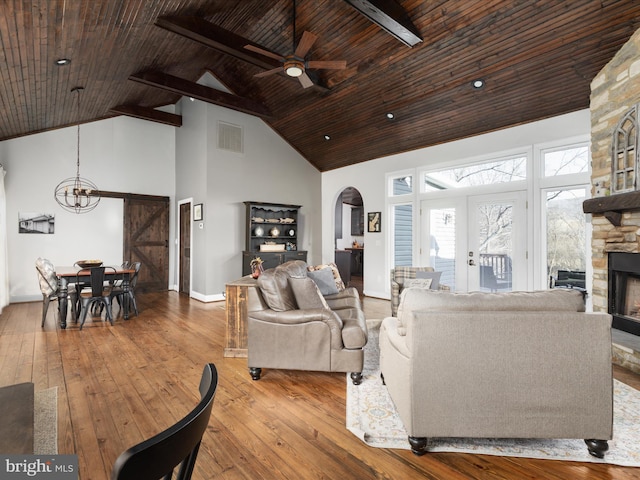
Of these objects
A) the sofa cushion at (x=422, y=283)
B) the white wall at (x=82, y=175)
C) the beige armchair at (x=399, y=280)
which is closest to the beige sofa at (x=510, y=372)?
the sofa cushion at (x=422, y=283)

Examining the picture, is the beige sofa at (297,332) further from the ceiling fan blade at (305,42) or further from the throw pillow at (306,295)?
the ceiling fan blade at (305,42)

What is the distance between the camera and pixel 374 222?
7.27 m

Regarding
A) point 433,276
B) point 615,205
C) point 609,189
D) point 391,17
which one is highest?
point 391,17

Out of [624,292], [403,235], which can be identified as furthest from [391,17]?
[403,235]

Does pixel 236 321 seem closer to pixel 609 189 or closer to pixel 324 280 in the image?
pixel 324 280

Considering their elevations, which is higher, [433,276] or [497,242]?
[497,242]

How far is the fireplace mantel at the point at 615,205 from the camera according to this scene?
3152mm

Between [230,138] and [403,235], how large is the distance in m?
4.08

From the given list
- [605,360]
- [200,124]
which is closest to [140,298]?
[200,124]

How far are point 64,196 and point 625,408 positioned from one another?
874 cm

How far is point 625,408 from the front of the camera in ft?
8.13

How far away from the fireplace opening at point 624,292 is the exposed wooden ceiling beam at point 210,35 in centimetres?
505

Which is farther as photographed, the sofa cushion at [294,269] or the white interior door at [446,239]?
the white interior door at [446,239]

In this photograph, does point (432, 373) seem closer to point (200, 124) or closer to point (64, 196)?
point (200, 124)
